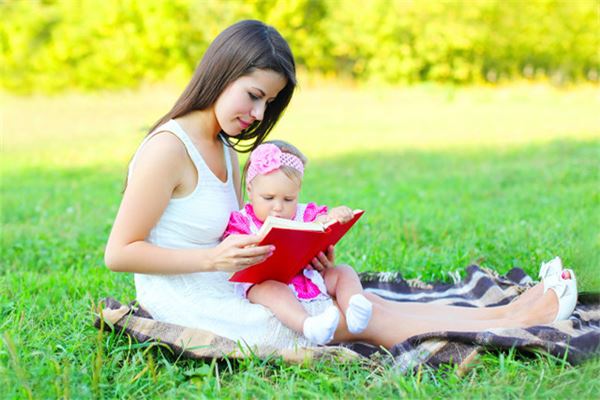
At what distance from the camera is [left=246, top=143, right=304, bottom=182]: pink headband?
2.66 m

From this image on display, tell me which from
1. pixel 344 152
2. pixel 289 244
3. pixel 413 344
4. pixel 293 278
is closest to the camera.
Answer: pixel 289 244

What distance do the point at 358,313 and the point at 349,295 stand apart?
0.27 meters

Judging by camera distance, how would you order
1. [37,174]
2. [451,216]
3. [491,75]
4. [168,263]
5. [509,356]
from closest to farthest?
[509,356]
[168,263]
[451,216]
[37,174]
[491,75]

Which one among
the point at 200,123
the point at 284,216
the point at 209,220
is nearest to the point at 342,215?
the point at 284,216

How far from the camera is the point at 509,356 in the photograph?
2336 millimetres

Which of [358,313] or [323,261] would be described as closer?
[358,313]

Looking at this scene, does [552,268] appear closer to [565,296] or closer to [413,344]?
[565,296]

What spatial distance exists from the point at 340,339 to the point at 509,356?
64 centimetres

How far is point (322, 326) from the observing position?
2.36 metres

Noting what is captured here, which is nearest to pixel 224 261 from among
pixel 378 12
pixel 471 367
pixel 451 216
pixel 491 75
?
pixel 471 367

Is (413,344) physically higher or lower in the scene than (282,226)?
lower

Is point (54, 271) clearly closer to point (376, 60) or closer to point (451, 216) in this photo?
point (451, 216)

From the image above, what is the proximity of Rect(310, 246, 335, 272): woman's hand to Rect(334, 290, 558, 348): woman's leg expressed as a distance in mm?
245

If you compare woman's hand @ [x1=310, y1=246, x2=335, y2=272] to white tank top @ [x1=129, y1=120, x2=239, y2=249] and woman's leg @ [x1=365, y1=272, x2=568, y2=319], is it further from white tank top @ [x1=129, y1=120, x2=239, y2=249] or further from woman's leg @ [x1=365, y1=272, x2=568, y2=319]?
white tank top @ [x1=129, y1=120, x2=239, y2=249]
